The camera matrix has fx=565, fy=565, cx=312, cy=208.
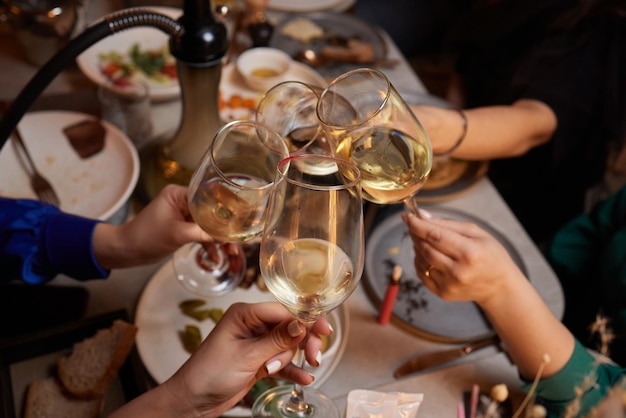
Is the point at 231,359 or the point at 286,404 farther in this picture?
the point at 286,404

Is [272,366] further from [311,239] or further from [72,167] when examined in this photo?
[72,167]

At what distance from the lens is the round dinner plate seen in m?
1.05

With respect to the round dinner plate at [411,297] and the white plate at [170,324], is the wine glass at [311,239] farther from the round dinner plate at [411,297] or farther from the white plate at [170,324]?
the round dinner plate at [411,297]

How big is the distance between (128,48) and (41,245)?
76cm

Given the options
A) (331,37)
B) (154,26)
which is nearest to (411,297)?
(154,26)

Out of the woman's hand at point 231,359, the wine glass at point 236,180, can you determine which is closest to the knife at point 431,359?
the woman's hand at point 231,359

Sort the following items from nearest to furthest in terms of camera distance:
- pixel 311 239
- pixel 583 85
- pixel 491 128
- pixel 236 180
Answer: pixel 311 239, pixel 236 180, pixel 491 128, pixel 583 85

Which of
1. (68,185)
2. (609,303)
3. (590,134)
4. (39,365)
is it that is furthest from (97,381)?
(590,134)

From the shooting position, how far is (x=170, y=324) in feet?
3.29

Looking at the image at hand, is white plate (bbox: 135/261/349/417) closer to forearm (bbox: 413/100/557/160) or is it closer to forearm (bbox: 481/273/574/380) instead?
forearm (bbox: 481/273/574/380)

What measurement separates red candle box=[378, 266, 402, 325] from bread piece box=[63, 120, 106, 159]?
71cm

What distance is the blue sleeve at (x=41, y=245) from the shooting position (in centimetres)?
98

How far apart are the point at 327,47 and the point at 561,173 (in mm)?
790

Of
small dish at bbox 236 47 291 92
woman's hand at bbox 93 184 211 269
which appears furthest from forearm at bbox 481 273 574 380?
small dish at bbox 236 47 291 92
